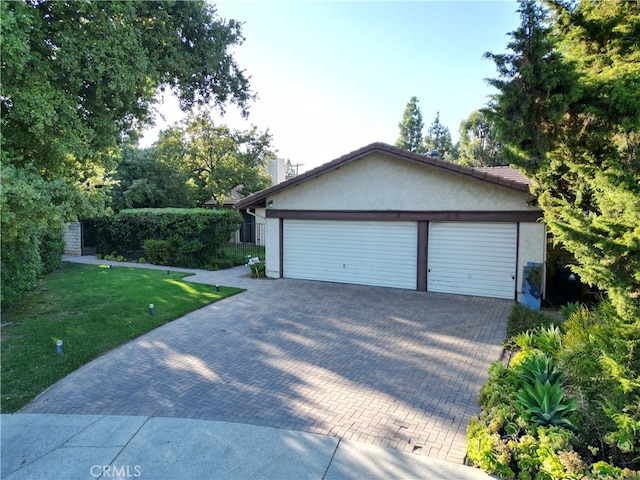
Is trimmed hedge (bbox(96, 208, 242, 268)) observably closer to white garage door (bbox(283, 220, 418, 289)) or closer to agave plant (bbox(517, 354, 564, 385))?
white garage door (bbox(283, 220, 418, 289))

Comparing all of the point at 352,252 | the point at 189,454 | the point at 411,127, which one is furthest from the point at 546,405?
the point at 411,127

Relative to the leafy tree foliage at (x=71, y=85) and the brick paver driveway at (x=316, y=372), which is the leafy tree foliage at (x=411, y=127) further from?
the brick paver driveway at (x=316, y=372)

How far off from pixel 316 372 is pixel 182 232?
1269cm

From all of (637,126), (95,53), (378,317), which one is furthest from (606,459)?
(95,53)

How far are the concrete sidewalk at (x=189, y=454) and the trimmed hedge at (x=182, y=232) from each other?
12.6 m

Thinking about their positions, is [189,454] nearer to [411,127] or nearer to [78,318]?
[78,318]

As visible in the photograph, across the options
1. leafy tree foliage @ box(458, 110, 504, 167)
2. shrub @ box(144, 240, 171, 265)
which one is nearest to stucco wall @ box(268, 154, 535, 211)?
shrub @ box(144, 240, 171, 265)

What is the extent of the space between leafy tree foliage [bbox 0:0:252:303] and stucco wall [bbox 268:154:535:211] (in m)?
5.09

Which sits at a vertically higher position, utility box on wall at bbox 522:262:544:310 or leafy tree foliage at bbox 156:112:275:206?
leafy tree foliage at bbox 156:112:275:206

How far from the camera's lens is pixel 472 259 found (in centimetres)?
1164

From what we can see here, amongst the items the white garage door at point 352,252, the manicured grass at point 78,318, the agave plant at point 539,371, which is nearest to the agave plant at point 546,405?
the agave plant at point 539,371

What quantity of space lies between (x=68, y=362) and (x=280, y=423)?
432 centimetres

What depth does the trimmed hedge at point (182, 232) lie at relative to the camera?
17.2m

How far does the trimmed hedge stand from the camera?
17.2m
